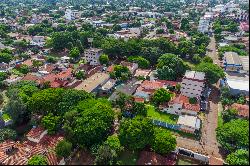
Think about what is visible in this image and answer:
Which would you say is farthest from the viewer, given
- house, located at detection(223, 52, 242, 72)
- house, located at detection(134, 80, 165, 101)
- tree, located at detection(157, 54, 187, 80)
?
house, located at detection(223, 52, 242, 72)

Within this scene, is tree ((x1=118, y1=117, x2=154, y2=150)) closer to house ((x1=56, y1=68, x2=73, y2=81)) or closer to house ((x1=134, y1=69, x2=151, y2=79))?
house ((x1=56, y1=68, x2=73, y2=81))

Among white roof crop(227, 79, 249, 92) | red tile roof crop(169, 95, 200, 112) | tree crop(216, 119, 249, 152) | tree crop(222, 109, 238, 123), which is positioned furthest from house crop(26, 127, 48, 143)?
white roof crop(227, 79, 249, 92)

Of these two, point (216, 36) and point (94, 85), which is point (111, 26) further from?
point (94, 85)

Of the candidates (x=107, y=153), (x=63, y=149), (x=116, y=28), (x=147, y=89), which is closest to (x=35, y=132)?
(x=63, y=149)

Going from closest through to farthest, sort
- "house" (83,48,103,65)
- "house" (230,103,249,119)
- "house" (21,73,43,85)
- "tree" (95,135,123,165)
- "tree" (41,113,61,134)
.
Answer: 1. "tree" (95,135,123,165)
2. "tree" (41,113,61,134)
3. "house" (230,103,249,119)
4. "house" (21,73,43,85)
5. "house" (83,48,103,65)

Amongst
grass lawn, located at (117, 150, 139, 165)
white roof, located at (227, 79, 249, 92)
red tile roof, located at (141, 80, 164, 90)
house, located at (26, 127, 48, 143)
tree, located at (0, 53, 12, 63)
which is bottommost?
grass lawn, located at (117, 150, 139, 165)

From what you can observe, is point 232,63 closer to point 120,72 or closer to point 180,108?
point 180,108

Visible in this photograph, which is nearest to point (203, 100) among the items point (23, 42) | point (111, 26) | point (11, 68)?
point (11, 68)
